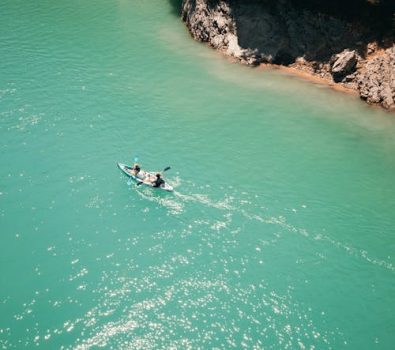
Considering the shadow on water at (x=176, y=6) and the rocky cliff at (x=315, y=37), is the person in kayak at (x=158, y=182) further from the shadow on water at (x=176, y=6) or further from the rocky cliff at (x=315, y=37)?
the shadow on water at (x=176, y=6)

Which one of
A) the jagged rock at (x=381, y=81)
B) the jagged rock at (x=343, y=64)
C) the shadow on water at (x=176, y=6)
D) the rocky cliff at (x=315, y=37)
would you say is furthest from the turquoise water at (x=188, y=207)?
the shadow on water at (x=176, y=6)

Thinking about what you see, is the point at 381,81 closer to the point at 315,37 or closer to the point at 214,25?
the point at 315,37

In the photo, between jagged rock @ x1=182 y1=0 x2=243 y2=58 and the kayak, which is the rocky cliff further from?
the kayak

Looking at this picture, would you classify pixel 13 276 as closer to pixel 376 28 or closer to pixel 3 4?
pixel 376 28

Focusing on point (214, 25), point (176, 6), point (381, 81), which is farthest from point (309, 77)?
point (176, 6)

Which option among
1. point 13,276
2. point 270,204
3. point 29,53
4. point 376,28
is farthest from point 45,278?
point 376,28

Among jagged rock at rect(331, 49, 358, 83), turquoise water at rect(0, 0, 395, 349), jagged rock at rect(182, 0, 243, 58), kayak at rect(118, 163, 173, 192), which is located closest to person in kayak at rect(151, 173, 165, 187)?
kayak at rect(118, 163, 173, 192)

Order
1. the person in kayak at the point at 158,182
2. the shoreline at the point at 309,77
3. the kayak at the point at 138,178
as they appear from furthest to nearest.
→ the shoreline at the point at 309,77
the kayak at the point at 138,178
the person in kayak at the point at 158,182
